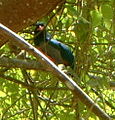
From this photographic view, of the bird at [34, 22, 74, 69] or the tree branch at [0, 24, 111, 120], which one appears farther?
the bird at [34, 22, 74, 69]

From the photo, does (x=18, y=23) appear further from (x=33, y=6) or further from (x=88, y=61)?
(x=88, y=61)

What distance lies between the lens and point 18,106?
2.00 meters

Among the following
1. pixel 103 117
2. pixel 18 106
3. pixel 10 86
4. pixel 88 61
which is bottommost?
pixel 18 106

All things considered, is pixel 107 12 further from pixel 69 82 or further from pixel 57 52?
pixel 57 52

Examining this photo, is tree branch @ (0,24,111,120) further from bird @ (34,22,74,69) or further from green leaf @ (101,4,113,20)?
bird @ (34,22,74,69)

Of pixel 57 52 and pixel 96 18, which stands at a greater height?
pixel 96 18

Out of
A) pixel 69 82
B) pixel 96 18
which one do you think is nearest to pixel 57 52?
pixel 96 18

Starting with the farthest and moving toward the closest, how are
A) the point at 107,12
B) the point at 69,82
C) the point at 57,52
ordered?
1. the point at 57,52
2. the point at 107,12
3. the point at 69,82

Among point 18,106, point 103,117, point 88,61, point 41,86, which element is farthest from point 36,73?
point 103,117

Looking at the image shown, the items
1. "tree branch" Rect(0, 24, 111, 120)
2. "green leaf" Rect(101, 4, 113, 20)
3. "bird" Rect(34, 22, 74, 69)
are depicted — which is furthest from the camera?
"bird" Rect(34, 22, 74, 69)

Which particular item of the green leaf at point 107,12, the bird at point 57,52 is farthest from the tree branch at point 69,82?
the bird at point 57,52

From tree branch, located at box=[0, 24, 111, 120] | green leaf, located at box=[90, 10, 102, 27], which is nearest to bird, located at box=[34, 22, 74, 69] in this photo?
green leaf, located at box=[90, 10, 102, 27]

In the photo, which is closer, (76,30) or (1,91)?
(76,30)

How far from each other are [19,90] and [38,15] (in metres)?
0.85
